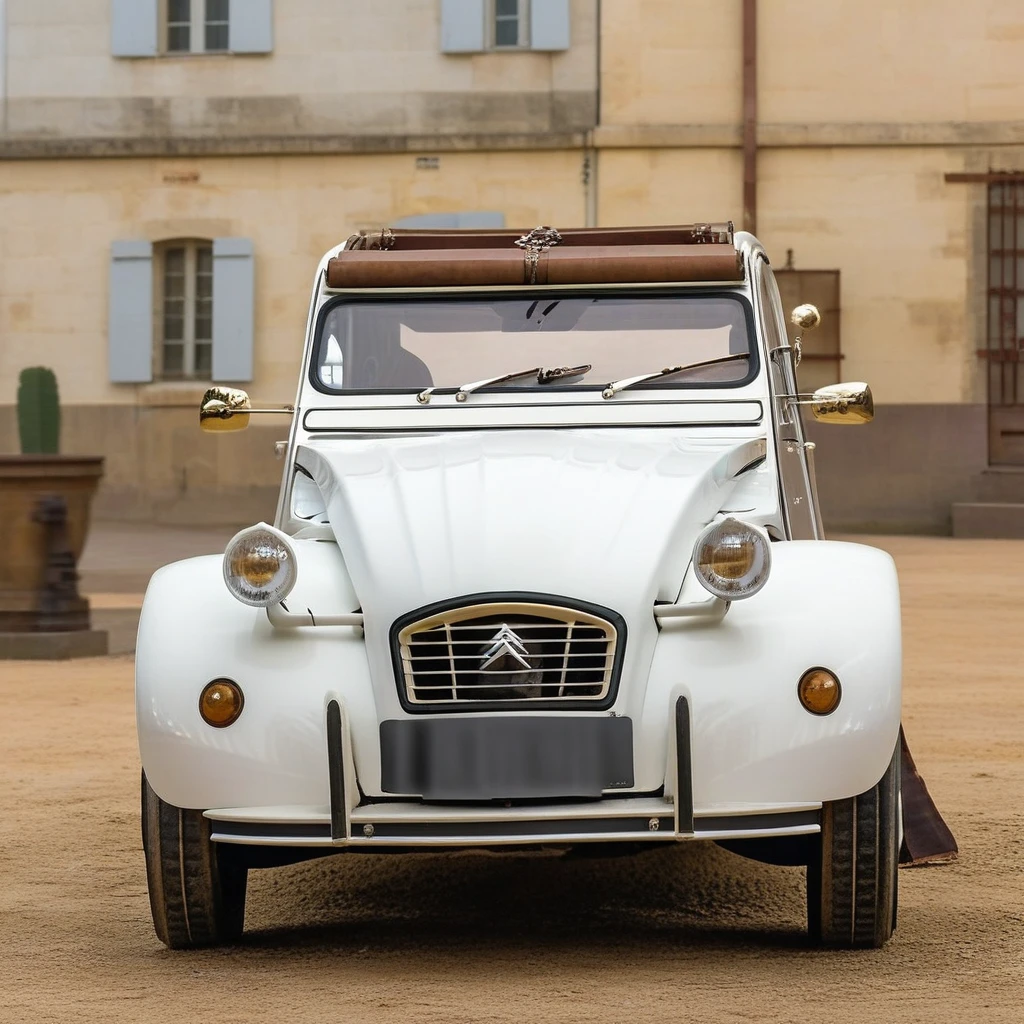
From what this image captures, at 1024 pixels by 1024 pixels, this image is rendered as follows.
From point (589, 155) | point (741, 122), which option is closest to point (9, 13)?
point (589, 155)

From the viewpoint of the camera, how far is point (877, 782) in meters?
4.51

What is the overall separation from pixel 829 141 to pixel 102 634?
12.0 m

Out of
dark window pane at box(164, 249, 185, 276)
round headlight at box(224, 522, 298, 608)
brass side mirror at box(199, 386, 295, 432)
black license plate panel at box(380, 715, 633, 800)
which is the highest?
dark window pane at box(164, 249, 185, 276)

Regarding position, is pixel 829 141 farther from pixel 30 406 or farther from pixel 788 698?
pixel 788 698

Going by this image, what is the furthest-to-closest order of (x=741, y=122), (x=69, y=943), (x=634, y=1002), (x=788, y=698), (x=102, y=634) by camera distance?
(x=741, y=122)
(x=102, y=634)
(x=69, y=943)
(x=788, y=698)
(x=634, y=1002)

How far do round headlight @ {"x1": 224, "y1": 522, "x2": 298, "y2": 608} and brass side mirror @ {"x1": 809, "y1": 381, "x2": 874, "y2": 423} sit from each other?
192 centimetres

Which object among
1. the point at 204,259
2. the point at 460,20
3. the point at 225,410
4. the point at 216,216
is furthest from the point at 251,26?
the point at 225,410

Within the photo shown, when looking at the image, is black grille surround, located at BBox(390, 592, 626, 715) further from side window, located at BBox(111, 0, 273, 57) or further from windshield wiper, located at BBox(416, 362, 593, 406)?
side window, located at BBox(111, 0, 273, 57)

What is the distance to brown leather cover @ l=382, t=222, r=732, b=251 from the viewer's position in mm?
6473

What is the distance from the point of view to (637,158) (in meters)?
21.3

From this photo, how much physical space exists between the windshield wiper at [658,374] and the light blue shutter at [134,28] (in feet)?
56.7

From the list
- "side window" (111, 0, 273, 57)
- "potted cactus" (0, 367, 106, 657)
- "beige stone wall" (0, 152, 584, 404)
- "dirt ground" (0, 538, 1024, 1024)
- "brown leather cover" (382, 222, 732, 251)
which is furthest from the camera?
"side window" (111, 0, 273, 57)

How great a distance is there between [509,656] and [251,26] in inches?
722

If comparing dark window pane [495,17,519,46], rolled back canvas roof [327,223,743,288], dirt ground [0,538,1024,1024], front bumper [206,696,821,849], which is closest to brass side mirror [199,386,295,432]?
rolled back canvas roof [327,223,743,288]
